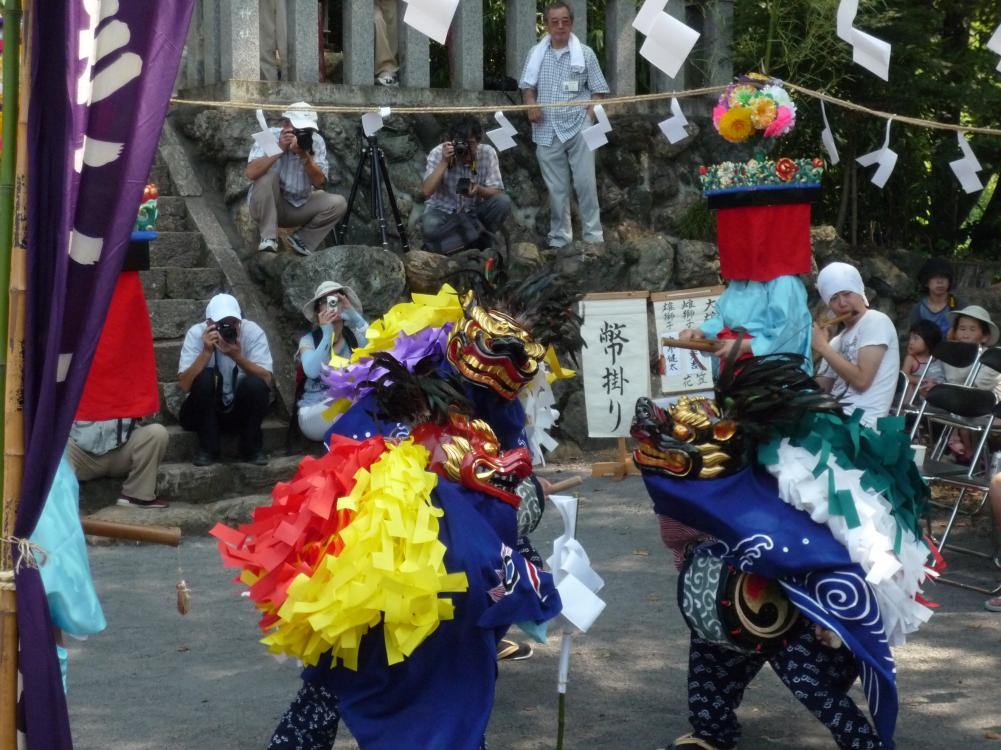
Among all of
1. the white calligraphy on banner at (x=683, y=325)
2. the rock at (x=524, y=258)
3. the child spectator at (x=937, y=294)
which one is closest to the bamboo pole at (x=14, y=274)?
the white calligraphy on banner at (x=683, y=325)

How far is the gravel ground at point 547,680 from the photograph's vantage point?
4492mm

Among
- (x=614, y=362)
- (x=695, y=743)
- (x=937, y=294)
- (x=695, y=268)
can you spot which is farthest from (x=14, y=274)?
(x=695, y=268)

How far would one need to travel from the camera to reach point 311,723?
3.69 metres

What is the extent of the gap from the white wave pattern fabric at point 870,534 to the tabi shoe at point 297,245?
589 cm

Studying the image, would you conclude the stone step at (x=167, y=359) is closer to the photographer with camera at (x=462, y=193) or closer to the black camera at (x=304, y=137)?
the black camera at (x=304, y=137)

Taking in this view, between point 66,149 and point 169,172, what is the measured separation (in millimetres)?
7239

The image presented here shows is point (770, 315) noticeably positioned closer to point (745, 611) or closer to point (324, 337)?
point (745, 611)

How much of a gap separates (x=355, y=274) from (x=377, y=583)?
541 centimetres

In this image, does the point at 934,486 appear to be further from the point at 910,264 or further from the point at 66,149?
the point at 66,149

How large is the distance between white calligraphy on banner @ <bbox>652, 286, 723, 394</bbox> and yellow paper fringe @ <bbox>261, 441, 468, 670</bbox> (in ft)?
17.7

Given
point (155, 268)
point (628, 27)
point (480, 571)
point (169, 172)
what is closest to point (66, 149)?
point (480, 571)

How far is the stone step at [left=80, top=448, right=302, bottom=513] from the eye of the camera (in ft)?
24.3

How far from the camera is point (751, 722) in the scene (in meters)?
4.59

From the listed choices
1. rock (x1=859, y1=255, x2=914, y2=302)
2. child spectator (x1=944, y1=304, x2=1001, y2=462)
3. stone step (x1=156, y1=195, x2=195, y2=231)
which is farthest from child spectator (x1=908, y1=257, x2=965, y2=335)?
stone step (x1=156, y1=195, x2=195, y2=231)
